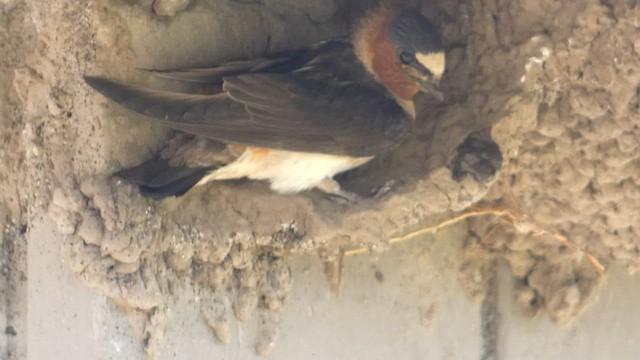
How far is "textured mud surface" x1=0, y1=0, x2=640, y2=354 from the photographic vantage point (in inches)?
125

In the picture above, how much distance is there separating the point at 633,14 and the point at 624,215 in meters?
0.69

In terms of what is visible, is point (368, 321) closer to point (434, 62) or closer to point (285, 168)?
point (285, 168)

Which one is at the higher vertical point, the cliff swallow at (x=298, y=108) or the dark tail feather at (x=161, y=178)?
the cliff swallow at (x=298, y=108)

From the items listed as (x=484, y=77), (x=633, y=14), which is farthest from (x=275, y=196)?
(x=633, y=14)

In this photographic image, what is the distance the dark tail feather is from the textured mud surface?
0.14ft

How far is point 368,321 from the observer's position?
3.82 m

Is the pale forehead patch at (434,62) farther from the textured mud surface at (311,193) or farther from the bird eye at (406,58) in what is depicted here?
the textured mud surface at (311,193)

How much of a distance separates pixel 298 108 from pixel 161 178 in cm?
46

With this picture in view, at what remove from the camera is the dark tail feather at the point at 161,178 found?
3.13 metres

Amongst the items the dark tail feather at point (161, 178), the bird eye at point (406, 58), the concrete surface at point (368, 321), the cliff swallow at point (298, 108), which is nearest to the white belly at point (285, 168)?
the cliff swallow at point (298, 108)

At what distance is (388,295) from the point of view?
387cm

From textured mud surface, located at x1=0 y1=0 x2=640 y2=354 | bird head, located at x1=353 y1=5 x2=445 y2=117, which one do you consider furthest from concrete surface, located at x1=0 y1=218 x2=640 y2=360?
bird head, located at x1=353 y1=5 x2=445 y2=117

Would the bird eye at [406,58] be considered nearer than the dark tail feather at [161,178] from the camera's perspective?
No

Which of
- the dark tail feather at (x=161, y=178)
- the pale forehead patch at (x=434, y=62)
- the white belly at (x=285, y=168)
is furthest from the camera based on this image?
the pale forehead patch at (x=434, y=62)
